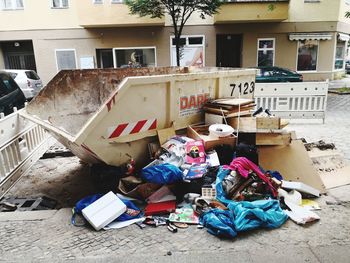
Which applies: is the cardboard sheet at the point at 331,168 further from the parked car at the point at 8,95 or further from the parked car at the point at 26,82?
the parked car at the point at 26,82

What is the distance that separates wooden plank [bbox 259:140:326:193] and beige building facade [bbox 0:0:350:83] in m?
14.8

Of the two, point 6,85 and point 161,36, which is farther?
point 161,36

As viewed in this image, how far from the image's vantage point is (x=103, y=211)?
11.0 ft

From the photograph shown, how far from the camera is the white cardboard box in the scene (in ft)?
10.6

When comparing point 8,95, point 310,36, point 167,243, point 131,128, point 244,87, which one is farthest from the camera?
point 310,36

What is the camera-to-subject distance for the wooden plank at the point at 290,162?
167 inches

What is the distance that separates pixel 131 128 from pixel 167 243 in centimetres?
155

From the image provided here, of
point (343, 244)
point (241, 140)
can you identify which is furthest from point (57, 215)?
point (343, 244)

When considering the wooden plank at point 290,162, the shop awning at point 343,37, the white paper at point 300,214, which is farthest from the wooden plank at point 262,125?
the shop awning at point 343,37

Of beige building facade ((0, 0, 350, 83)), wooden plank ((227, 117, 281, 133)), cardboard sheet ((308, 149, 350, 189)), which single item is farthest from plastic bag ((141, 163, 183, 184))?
beige building facade ((0, 0, 350, 83))

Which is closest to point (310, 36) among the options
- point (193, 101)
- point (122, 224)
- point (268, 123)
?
point (268, 123)

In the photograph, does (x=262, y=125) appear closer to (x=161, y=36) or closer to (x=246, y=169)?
(x=246, y=169)

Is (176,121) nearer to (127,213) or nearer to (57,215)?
(127,213)

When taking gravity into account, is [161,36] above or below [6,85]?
above
